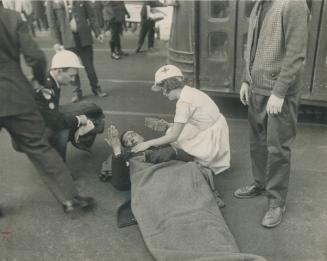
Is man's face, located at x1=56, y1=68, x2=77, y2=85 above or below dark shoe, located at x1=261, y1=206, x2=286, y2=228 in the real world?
above

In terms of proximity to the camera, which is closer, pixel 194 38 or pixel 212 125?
pixel 212 125

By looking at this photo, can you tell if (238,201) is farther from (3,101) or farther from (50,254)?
(3,101)

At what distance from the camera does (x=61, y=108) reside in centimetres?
449

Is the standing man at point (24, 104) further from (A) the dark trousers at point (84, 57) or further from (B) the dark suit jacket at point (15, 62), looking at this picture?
(A) the dark trousers at point (84, 57)

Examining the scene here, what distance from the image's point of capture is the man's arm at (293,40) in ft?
9.07

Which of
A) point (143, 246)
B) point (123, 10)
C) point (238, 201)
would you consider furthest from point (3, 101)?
point (123, 10)

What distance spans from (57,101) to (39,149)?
0.70 metres

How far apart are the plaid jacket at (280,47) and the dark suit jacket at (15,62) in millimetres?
1558

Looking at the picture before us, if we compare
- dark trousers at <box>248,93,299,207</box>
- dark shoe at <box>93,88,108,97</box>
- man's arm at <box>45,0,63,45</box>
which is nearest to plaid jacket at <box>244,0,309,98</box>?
dark trousers at <box>248,93,299,207</box>

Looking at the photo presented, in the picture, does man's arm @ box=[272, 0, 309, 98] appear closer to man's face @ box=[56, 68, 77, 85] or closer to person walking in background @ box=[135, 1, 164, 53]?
man's face @ box=[56, 68, 77, 85]

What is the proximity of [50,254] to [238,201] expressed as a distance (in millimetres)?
1572

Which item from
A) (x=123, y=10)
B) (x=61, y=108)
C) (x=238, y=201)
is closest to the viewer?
(x=238, y=201)

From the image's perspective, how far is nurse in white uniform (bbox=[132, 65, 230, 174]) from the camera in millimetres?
3713

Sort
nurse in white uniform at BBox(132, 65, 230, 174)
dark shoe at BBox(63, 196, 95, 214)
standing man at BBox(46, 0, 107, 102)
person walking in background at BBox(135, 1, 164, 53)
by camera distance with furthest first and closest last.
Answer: person walking in background at BBox(135, 1, 164, 53) < standing man at BBox(46, 0, 107, 102) < nurse in white uniform at BBox(132, 65, 230, 174) < dark shoe at BBox(63, 196, 95, 214)
